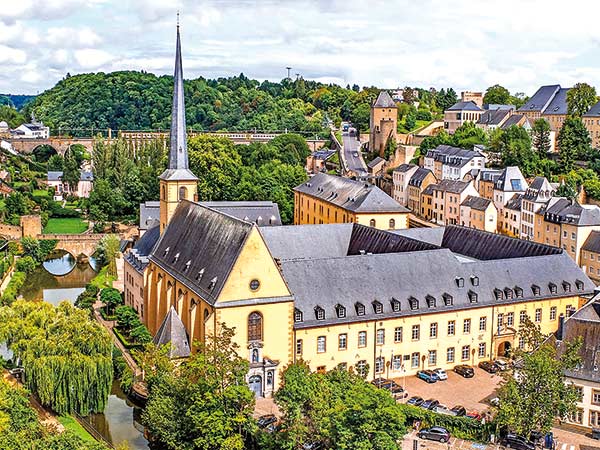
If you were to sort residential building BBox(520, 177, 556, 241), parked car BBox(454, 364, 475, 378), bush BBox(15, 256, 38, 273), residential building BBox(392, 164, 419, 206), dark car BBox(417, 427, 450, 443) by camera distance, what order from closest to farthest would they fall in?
dark car BBox(417, 427, 450, 443)
parked car BBox(454, 364, 475, 378)
residential building BBox(520, 177, 556, 241)
bush BBox(15, 256, 38, 273)
residential building BBox(392, 164, 419, 206)

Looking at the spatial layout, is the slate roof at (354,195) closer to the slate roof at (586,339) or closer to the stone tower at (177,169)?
the stone tower at (177,169)

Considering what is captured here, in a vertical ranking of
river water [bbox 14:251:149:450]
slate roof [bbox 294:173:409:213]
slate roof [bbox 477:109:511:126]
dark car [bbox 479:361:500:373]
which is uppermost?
slate roof [bbox 477:109:511:126]

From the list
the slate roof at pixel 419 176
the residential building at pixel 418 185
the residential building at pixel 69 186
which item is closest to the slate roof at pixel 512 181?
the residential building at pixel 418 185

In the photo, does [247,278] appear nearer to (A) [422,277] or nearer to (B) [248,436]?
(B) [248,436]

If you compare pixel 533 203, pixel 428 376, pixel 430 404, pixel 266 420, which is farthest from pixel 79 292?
pixel 533 203

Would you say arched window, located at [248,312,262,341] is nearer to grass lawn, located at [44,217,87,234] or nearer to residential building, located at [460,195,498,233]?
residential building, located at [460,195,498,233]

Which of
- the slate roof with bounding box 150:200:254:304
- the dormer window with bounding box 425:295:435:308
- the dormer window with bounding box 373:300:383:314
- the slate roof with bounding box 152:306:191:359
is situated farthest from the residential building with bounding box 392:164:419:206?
the slate roof with bounding box 152:306:191:359
